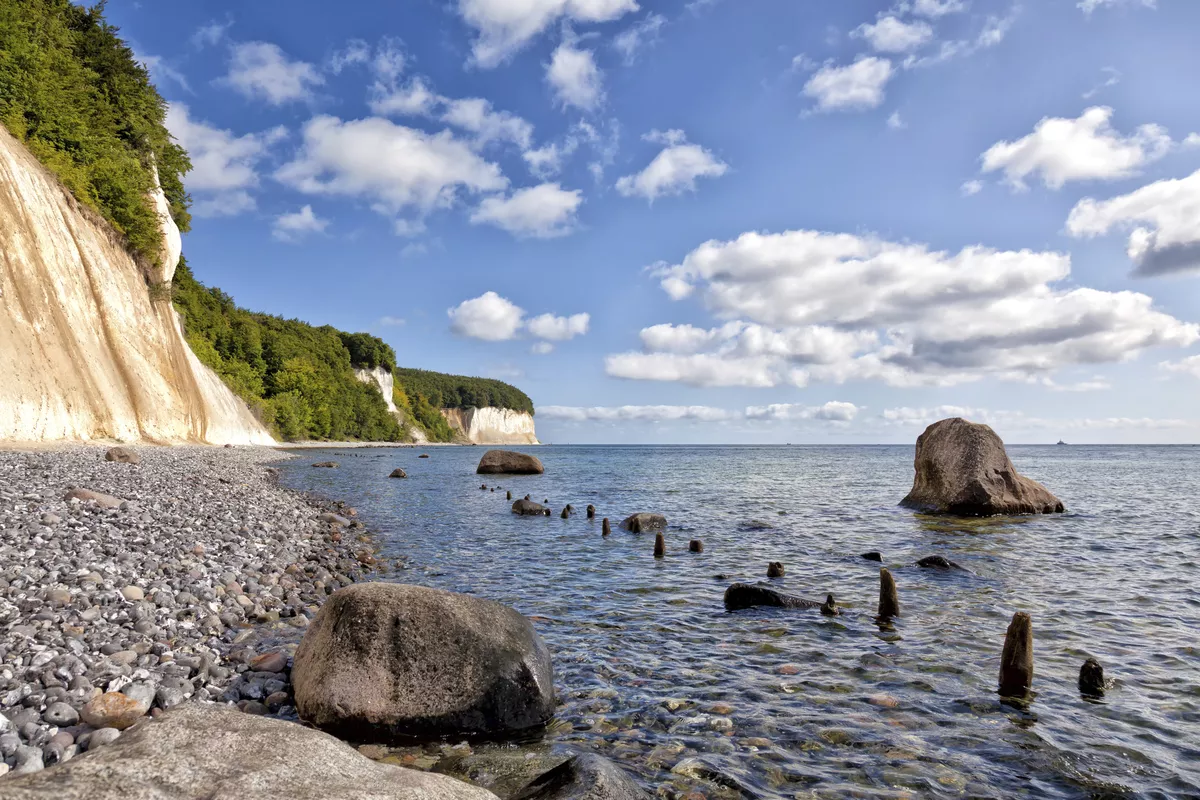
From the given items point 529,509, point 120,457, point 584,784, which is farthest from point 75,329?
point 584,784

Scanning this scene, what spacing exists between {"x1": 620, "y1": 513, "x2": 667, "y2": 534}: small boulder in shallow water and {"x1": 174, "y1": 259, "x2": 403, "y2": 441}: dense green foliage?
56204 millimetres

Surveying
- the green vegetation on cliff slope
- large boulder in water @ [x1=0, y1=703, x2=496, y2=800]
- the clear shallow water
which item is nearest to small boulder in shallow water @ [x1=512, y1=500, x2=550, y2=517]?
the clear shallow water

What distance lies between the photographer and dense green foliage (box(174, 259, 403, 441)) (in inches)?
2885

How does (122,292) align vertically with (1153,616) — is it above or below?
above

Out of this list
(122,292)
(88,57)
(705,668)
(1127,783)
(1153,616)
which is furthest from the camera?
(88,57)

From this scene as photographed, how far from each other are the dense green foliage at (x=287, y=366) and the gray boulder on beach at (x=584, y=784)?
219 ft

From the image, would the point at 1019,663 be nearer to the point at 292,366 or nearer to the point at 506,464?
the point at 506,464

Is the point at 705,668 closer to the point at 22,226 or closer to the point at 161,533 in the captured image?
the point at 161,533

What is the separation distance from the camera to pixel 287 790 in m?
3.08

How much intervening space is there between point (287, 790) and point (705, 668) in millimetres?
5939

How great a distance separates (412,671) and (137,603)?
14.1 feet

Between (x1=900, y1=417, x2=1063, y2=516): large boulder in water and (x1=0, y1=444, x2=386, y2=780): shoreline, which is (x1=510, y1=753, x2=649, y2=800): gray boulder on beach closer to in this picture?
(x1=0, y1=444, x2=386, y2=780): shoreline

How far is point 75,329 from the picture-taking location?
98.5ft

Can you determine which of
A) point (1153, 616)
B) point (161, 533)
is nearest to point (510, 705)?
point (161, 533)
